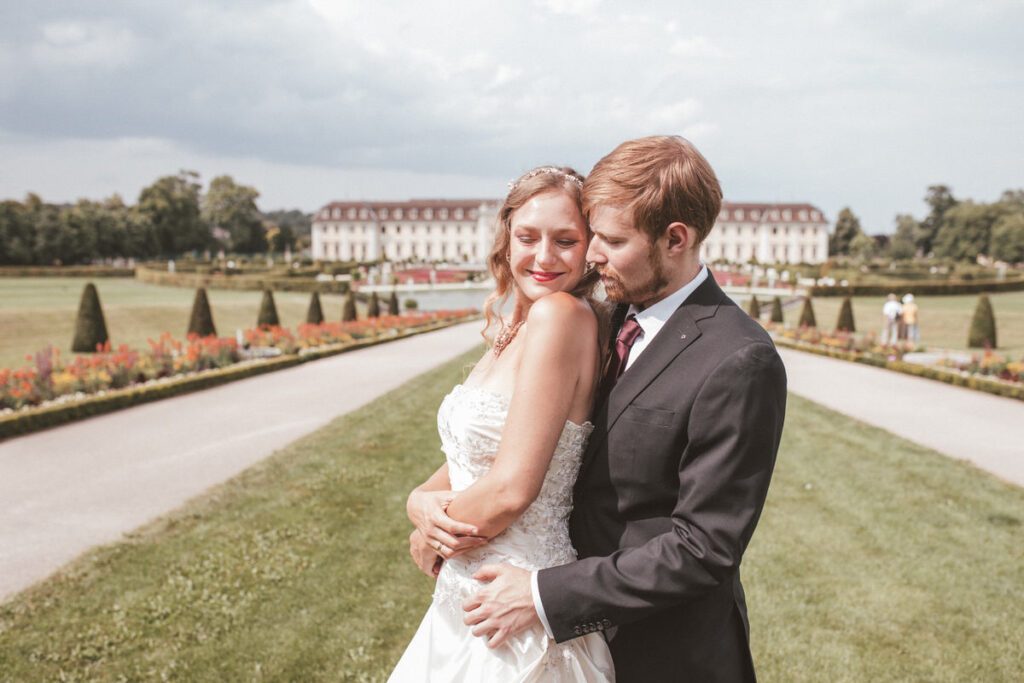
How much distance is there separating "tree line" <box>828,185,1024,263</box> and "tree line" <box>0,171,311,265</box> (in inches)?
2549

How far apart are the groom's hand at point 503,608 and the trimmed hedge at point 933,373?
12213 millimetres

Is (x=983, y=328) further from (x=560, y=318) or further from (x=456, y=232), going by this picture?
(x=456, y=232)

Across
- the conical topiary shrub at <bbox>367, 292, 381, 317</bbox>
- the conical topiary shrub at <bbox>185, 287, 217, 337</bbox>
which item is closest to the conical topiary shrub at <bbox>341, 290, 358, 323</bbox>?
the conical topiary shrub at <bbox>367, 292, 381, 317</bbox>

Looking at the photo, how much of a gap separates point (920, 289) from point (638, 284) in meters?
40.3

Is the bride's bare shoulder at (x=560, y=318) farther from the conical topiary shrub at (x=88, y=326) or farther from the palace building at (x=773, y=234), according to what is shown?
the palace building at (x=773, y=234)

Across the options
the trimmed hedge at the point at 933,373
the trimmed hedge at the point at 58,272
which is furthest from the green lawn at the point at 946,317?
the trimmed hedge at the point at 58,272

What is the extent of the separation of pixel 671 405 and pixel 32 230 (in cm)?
5964

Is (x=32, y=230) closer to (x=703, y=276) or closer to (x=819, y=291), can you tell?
(x=819, y=291)

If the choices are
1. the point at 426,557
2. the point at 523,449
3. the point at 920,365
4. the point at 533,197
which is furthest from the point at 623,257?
the point at 920,365

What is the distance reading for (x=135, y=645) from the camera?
3.82 metres

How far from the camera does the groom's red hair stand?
4.96 feet

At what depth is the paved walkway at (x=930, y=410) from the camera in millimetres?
8052

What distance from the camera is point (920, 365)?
Answer: 46.4 feet

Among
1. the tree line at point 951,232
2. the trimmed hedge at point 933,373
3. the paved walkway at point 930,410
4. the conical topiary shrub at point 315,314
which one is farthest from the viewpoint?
the tree line at point 951,232
